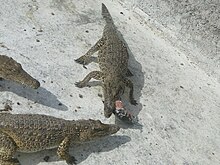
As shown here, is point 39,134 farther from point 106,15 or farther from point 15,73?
point 106,15

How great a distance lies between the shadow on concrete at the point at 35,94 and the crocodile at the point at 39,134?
0.43 m

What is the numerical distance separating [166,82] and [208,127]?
2.47 feet

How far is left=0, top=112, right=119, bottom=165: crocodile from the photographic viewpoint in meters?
4.20

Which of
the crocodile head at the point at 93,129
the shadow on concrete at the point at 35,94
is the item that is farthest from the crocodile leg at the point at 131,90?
the shadow on concrete at the point at 35,94

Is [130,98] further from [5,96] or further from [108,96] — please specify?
[5,96]

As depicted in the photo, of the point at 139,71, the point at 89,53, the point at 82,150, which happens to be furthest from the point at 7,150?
the point at 139,71

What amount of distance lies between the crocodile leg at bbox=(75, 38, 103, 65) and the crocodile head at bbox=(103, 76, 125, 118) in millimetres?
409

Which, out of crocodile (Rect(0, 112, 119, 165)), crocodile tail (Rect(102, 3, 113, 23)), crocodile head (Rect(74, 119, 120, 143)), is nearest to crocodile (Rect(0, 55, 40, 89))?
crocodile (Rect(0, 112, 119, 165))

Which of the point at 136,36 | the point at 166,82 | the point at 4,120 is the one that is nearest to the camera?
the point at 4,120

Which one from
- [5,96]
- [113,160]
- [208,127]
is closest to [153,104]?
[208,127]

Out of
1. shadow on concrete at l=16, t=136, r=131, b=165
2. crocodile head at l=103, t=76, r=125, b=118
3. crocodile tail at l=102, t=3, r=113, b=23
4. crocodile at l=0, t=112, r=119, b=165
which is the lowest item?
shadow on concrete at l=16, t=136, r=131, b=165

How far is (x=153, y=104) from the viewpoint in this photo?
5406 millimetres

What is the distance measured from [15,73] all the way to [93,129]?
98 centimetres

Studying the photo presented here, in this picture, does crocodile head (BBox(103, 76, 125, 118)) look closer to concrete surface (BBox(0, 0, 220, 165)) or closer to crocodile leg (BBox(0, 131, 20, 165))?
concrete surface (BBox(0, 0, 220, 165))
